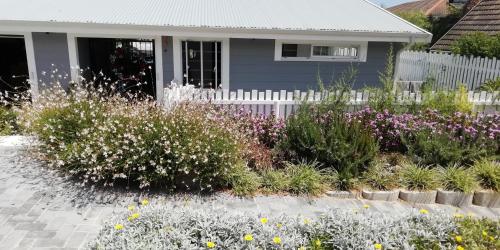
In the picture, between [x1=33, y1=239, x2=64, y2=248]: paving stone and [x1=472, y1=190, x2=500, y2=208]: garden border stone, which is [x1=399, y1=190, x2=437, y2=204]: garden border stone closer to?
[x1=472, y1=190, x2=500, y2=208]: garden border stone

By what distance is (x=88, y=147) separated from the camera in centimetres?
497

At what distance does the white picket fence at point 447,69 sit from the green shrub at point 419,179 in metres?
5.48

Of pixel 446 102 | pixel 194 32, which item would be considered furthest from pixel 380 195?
pixel 194 32

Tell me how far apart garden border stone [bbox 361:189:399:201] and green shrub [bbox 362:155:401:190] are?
4.8 inches

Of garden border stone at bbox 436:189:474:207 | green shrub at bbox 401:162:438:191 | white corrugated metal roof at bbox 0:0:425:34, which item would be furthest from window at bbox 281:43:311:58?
garden border stone at bbox 436:189:474:207

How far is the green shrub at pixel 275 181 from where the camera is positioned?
5.45 meters

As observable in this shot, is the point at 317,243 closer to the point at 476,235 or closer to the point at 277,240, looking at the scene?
the point at 277,240

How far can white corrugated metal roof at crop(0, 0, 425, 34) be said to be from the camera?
893cm

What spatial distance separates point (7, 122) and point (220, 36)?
4.99 m

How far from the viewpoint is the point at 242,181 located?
5.38 m

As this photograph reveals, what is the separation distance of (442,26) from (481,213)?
21556 millimetres

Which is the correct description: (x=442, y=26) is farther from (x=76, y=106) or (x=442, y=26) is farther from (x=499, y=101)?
(x=76, y=106)

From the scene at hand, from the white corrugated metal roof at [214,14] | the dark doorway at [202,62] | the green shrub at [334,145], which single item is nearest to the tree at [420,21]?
the white corrugated metal roof at [214,14]

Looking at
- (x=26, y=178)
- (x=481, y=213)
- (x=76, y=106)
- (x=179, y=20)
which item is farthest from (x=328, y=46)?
(x=26, y=178)
